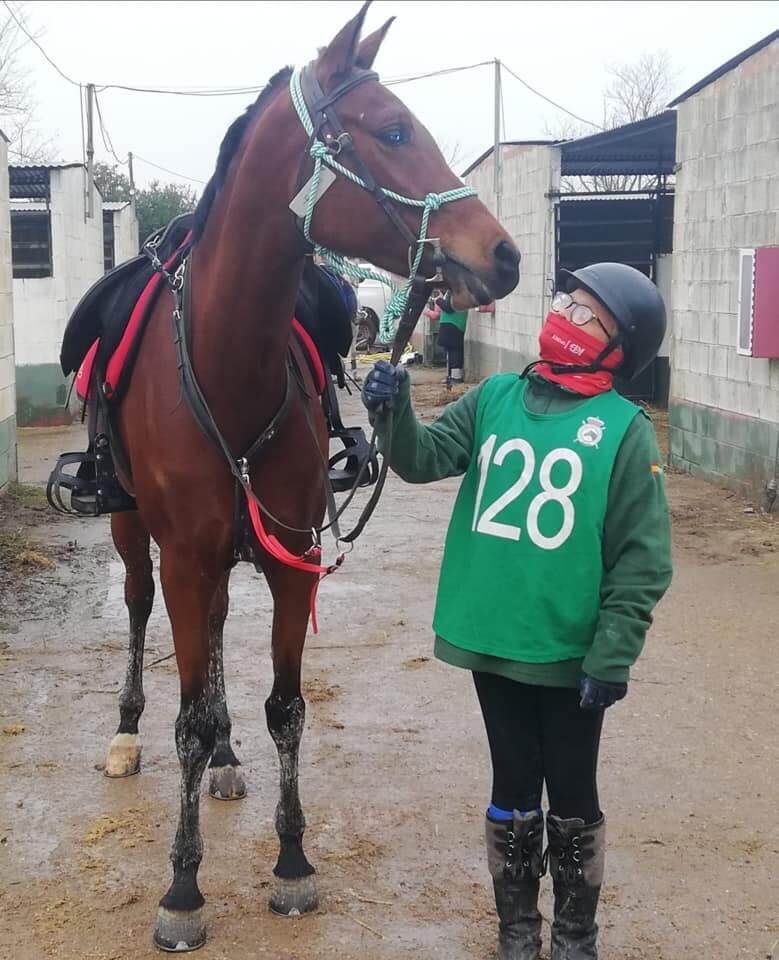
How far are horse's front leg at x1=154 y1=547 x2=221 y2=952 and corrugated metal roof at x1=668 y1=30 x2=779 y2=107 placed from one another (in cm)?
675

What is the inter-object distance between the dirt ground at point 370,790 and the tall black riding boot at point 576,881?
11.3 inches

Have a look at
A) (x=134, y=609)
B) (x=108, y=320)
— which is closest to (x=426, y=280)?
(x=108, y=320)

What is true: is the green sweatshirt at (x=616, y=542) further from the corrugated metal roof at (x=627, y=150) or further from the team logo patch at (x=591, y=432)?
the corrugated metal roof at (x=627, y=150)

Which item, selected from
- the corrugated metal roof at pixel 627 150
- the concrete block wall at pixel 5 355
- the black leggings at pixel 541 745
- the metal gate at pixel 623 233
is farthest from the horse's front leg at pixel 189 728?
the metal gate at pixel 623 233

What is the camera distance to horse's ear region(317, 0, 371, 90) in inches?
104

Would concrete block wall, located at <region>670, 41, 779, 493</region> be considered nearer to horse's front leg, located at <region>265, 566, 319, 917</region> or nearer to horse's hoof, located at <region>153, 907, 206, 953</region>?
horse's front leg, located at <region>265, 566, 319, 917</region>

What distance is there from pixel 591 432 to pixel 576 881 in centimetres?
104

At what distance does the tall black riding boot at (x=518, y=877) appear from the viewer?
2688 millimetres

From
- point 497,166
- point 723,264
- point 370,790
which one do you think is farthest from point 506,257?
point 497,166

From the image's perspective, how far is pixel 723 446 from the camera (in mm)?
8844

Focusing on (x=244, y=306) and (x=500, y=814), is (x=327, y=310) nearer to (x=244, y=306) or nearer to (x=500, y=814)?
(x=244, y=306)

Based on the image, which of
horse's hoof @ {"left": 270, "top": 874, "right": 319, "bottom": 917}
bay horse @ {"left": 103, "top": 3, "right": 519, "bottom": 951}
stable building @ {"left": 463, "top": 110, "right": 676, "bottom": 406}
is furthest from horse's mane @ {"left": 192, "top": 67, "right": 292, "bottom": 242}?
stable building @ {"left": 463, "top": 110, "right": 676, "bottom": 406}

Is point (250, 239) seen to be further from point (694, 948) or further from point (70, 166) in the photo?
point (70, 166)

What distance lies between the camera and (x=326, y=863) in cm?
339
